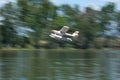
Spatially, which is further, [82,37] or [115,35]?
[115,35]

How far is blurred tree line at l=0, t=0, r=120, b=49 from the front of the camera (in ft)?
385

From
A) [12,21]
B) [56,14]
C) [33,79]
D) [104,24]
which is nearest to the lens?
[33,79]

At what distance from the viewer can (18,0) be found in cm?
Result: 12238

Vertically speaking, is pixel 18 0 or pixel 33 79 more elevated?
pixel 18 0

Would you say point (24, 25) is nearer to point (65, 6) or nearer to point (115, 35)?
point (65, 6)

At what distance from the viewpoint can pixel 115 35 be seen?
142000 millimetres

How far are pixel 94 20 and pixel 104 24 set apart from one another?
5.04m

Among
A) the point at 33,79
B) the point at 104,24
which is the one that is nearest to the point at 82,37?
→ the point at 104,24

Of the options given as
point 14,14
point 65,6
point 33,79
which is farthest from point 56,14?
point 33,79

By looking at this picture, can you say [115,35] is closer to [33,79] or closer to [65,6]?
[65,6]

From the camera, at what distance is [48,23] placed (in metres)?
125

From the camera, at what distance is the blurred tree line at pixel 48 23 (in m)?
117

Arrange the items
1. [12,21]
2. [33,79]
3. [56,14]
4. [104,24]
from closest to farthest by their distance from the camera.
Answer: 1. [33,79]
2. [12,21]
3. [56,14]
4. [104,24]

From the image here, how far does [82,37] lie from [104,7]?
1804cm
